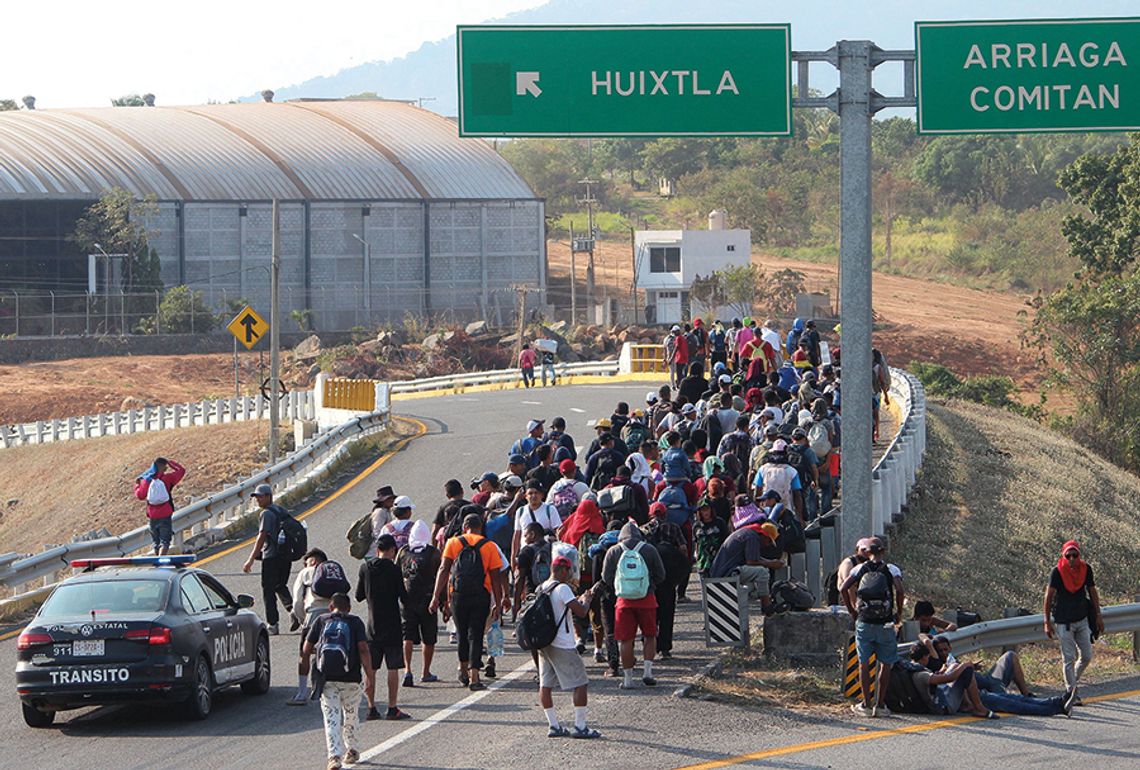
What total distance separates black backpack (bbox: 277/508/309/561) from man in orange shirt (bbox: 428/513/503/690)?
11.6 ft

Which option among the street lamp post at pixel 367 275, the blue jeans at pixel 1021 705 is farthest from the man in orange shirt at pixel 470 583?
the street lamp post at pixel 367 275

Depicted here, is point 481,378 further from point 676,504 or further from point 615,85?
point 615,85

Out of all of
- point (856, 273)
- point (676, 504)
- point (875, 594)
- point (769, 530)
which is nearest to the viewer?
point (875, 594)

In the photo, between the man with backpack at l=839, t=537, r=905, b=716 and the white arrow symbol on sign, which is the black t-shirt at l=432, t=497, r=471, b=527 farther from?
the man with backpack at l=839, t=537, r=905, b=716

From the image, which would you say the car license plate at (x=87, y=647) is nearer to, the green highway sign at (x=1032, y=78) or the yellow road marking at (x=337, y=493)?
the yellow road marking at (x=337, y=493)

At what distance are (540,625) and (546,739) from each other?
36.6 inches

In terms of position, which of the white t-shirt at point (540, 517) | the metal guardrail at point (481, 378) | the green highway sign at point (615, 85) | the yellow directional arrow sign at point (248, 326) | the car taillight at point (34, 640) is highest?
the green highway sign at point (615, 85)

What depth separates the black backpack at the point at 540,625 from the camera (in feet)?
43.7

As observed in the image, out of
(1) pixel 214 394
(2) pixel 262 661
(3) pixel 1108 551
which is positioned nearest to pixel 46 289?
(1) pixel 214 394

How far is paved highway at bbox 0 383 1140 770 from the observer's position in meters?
12.9

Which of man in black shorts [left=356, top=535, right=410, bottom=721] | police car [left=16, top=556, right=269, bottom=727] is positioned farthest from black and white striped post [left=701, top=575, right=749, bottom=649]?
police car [left=16, top=556, right=269, bottom=727]

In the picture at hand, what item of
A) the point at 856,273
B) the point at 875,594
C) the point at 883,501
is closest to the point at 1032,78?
the point at 856,273

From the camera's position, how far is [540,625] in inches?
524

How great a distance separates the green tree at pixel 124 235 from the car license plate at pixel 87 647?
62.4m
